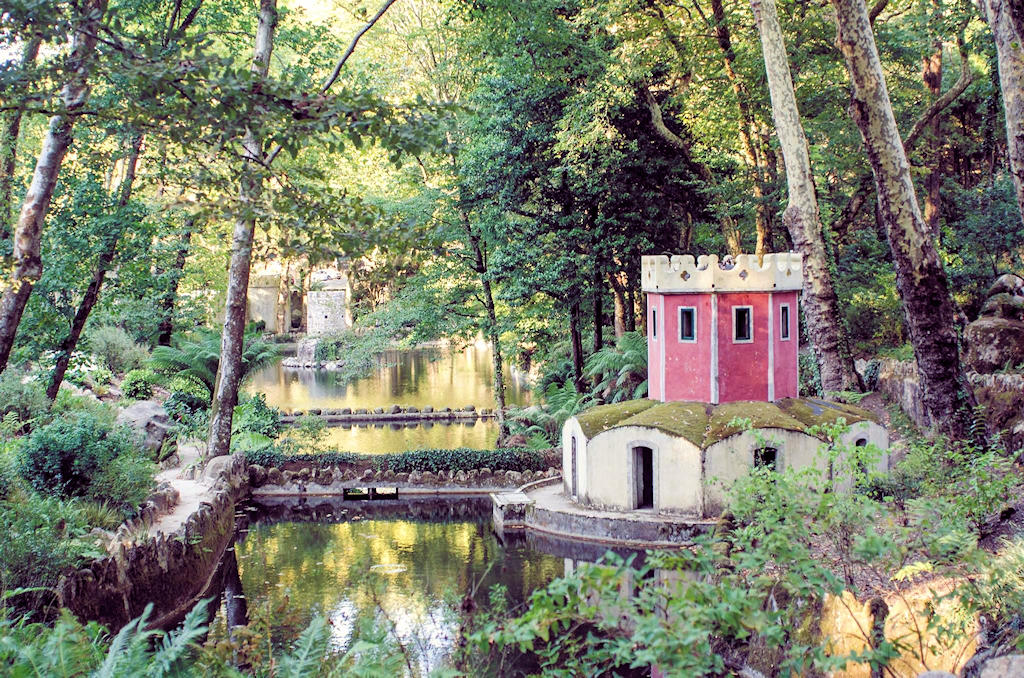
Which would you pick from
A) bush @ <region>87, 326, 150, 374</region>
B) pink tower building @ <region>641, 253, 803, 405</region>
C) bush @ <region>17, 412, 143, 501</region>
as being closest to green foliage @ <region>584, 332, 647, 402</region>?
pink tower building @ <region>641, 253, 803, 405</region>

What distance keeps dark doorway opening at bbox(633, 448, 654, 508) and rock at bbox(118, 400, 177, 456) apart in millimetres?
9342

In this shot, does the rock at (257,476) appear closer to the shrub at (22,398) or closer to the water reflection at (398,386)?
the shrub at (22,398)

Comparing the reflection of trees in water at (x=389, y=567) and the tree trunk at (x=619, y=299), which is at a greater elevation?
the tree trunk at (x=619, y=299)

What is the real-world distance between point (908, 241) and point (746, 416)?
594 centimetres

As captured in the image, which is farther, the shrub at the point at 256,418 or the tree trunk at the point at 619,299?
the tree trunk at the point at 619,299

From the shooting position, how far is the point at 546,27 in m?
16.3

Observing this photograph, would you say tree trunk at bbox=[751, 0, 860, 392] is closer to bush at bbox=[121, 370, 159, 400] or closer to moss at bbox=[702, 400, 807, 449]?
moss at bbox=[702, 400, 807, 449]

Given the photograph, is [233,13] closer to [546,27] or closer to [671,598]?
[546,27]

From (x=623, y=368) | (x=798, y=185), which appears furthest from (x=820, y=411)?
(x=623, y=368)

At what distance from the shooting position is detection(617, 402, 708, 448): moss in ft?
50.5

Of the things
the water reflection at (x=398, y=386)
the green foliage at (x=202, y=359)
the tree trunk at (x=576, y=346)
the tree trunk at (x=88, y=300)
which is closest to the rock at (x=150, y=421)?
the green foliage at (x=202, y=359)

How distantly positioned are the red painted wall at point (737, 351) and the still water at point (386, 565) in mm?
4396

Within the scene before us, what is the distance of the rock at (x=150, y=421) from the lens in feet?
65.2

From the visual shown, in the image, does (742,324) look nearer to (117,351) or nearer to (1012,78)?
(1012,78)
